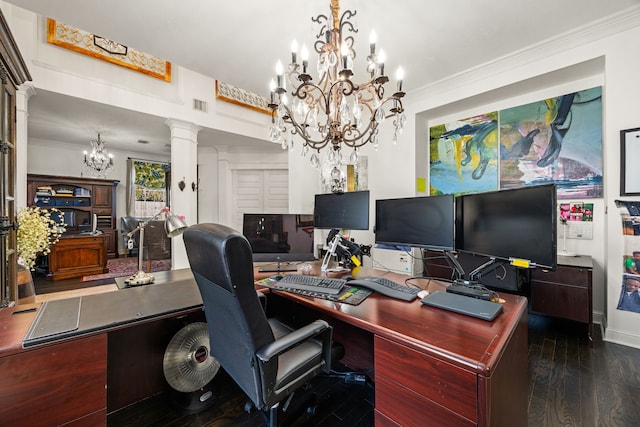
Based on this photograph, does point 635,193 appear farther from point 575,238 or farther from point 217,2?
point 217,2

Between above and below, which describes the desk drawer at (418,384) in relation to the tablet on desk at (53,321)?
below

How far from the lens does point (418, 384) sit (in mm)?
900

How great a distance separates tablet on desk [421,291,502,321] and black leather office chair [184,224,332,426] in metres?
0.55

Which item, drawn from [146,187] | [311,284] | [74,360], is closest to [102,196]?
[146,187]

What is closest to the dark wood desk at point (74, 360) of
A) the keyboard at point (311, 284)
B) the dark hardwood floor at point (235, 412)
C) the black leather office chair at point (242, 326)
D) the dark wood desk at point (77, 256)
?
Result: the dark hardwood floor at point (235, 412)

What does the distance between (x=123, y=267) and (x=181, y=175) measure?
294cm

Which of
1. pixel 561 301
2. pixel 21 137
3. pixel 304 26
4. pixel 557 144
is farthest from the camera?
pixel 21 137

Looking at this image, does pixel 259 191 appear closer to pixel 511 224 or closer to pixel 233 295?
pixel 233 295

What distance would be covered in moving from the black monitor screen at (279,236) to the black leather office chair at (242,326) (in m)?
0.87

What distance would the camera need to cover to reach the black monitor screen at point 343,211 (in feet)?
6.50

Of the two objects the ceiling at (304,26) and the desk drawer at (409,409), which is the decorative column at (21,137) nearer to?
the ceiling at (304,26)

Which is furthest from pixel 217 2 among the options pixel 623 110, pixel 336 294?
pixel 623 110

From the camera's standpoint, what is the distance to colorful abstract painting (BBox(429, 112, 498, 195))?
3.19 meters

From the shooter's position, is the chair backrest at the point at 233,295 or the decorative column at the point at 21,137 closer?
the chair backrest at the point at 233,295
